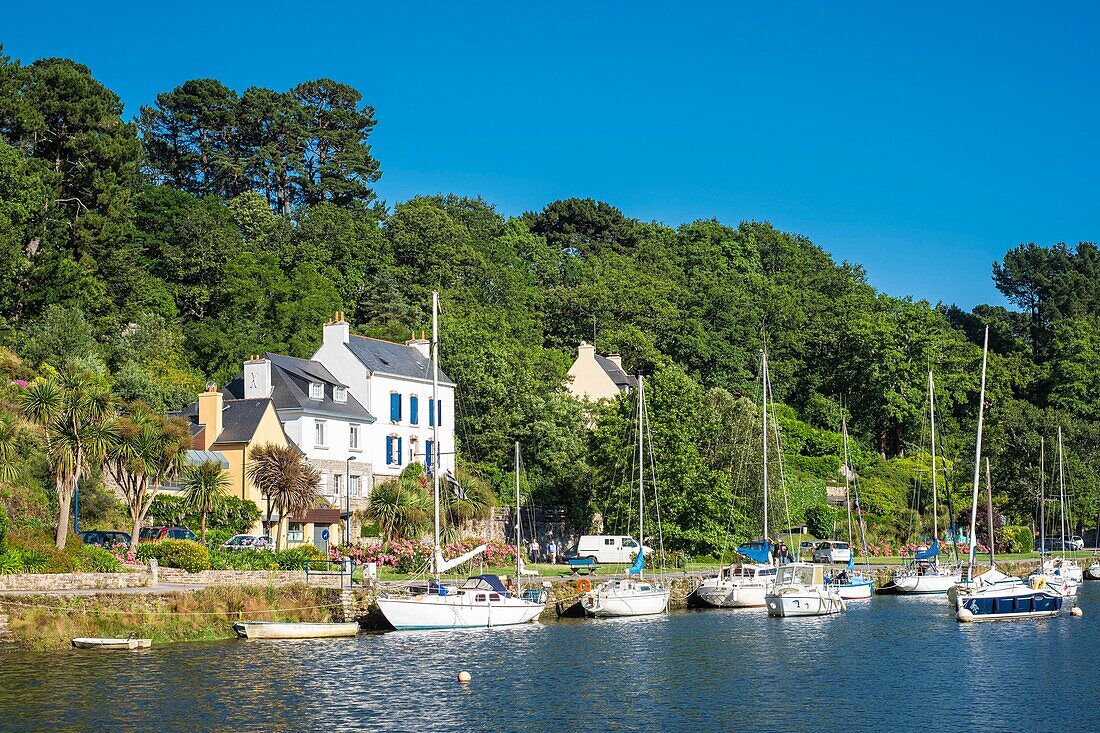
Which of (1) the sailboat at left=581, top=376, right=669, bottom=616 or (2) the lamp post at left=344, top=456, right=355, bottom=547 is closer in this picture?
(1) the sailboat at left=581, top=376, right=669, bottom=616

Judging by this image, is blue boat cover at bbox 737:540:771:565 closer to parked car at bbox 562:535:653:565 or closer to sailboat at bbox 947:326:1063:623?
parked car at bbox 562:535:653:565

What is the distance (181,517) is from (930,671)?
34948 millimetres

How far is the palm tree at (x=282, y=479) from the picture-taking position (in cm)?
5750

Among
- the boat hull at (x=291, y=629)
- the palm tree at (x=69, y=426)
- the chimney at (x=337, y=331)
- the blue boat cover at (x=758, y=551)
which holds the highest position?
the chimney at (x=337, y=331)

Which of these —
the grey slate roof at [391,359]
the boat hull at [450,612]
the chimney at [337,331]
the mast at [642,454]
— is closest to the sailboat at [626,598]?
the boat hull at [450,612]

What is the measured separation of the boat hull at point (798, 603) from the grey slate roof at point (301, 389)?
26.9 meters

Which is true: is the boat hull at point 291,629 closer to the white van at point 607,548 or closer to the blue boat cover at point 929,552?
the white van at point 607,548

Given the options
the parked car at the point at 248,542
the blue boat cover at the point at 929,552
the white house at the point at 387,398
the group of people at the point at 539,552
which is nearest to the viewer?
the parked car at the point at 248,542

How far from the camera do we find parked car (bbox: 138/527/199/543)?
178ft

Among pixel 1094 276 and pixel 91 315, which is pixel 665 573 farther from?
pixel 1094 276

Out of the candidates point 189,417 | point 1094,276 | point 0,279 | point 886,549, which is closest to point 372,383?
point 189,417

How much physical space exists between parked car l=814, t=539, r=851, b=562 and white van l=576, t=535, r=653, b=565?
42.4ft

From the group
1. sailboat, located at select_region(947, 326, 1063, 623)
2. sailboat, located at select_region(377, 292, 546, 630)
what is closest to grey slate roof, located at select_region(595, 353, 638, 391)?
sailboat, located at select_region(947, 326, 1063, 623)

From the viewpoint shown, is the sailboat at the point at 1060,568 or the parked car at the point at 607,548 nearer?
the sailboat at the point at 1060,568
